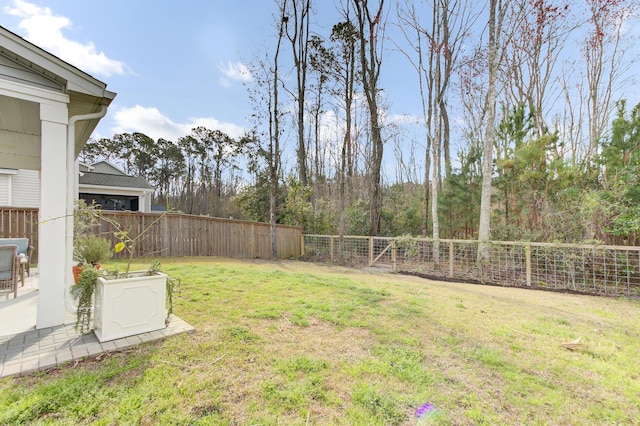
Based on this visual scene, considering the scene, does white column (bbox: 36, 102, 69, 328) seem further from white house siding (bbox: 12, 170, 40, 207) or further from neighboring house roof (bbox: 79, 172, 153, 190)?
neighboring house roof (bbox: 79, 172, 153, 190)

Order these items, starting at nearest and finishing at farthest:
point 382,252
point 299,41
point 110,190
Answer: point 382,252 → point 299,41 → point 110,190

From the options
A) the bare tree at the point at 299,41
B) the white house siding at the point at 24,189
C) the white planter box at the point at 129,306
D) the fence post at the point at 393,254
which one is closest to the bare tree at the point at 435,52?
the fence post at the point at 393,254

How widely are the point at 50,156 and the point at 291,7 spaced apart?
12.2 m

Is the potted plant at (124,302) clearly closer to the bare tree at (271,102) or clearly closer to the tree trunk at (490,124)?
the tree trunk at (490,124)

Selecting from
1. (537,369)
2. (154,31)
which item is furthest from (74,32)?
(537,369)

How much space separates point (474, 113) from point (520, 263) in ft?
28.3

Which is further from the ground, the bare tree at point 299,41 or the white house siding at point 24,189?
the bare tree at point 299,41

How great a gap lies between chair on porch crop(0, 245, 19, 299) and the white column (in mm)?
1659

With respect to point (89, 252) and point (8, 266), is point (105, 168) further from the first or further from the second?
point (89, 252)

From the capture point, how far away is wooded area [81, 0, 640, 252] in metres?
6.79

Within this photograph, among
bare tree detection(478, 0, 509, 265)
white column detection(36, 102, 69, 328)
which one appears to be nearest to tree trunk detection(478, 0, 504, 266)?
bare tree detection(478, 0, 509, 265)

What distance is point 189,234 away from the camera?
9.05 m

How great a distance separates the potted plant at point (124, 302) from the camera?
2426 millimetres

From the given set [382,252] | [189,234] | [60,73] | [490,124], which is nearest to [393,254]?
[382,252]
